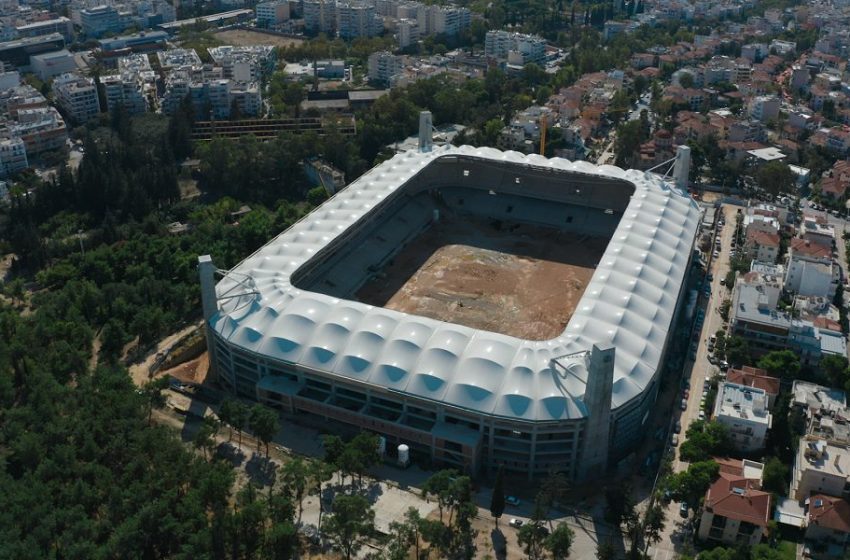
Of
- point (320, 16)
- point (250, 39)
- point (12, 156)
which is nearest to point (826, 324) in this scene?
point (12, 156)

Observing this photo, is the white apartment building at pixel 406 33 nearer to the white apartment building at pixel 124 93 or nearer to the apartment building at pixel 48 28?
the white apartment building at pixel 124 93

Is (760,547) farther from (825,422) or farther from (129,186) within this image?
(129,186)

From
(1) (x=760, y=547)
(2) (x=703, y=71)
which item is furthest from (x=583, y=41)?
(1) (x=760, y=547)

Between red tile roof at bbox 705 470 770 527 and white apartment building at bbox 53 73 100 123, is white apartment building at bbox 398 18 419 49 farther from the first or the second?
red tile roof at bbox 705 470 770 527

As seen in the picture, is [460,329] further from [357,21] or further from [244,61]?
[357,21]

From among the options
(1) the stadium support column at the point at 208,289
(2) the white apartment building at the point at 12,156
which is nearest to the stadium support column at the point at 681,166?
(1) the stadium support column at the point at 208,289

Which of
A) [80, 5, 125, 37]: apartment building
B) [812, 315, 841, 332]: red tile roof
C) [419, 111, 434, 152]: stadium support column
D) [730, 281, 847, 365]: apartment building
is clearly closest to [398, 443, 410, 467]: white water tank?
[730, 281, 847, 365]: apartment building
